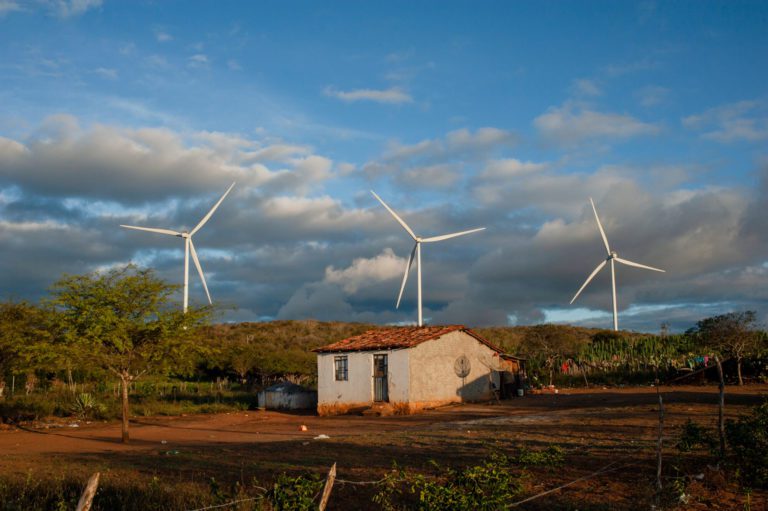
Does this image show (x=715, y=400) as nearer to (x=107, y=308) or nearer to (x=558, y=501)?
(x=558, y=501)

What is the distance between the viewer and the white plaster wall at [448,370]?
3303cm

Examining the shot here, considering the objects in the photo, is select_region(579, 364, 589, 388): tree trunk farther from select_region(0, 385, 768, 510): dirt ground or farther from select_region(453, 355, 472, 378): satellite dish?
select_region(0, 385, 768, 510): dirt ground

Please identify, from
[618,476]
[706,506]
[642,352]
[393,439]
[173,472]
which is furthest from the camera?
[642,352]

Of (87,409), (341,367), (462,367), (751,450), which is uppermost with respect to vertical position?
(341,367)

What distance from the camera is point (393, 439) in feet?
61.4

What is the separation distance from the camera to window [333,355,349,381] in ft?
114

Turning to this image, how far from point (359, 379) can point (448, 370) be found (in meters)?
4.70

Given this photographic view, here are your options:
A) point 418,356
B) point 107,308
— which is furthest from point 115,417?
point 418,356

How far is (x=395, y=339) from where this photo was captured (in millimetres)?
34688

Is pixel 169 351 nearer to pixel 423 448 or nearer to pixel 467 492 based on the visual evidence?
pixel 423 448

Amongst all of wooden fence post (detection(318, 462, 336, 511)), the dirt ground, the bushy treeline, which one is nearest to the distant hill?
the bushy treeline

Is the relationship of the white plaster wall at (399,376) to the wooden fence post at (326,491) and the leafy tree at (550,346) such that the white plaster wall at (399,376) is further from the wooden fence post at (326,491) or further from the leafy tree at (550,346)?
the wooden fence post at (326,491)

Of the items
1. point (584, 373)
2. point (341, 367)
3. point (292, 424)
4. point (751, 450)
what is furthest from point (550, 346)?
point (751, 450)

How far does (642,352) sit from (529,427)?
32.2m
